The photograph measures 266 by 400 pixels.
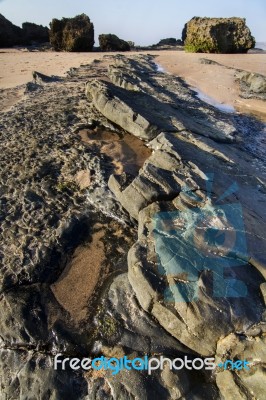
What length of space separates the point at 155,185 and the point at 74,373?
78.7 inches

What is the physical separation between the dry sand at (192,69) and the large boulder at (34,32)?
6.94 metres

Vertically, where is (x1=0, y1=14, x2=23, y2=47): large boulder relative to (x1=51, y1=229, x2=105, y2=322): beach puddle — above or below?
above

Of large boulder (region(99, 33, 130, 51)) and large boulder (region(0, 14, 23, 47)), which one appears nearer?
large boulder (region(99, 33, 130, 51))

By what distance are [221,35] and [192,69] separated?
4968 mm

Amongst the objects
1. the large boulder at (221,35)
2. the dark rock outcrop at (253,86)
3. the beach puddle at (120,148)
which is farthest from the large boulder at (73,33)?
the beach puddle at (120,148)

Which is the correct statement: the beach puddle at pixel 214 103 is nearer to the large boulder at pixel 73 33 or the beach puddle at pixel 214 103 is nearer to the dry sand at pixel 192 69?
the dry sand at pixel 192 69

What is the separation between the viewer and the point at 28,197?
4316 millimetres

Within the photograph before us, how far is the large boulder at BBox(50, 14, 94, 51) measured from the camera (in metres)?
16.8

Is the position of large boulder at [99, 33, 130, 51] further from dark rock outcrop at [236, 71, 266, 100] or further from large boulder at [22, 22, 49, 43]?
dark rock outcrop at [236, 71, 266, 100]

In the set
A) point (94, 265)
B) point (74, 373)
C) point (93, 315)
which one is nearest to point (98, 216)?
point (94, 265)

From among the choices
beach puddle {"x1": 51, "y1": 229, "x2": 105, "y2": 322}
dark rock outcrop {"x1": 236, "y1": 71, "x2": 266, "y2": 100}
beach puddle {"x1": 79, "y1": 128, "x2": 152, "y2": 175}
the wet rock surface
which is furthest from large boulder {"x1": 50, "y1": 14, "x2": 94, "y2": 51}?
beach puddle {"x1": 51, "y1": 229, "x2": 105, "y2": 322}

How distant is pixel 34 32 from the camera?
69.5ft

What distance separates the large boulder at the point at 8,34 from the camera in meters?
18.5

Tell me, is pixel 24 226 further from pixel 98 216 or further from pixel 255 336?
pixel 255 336
